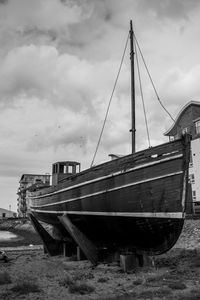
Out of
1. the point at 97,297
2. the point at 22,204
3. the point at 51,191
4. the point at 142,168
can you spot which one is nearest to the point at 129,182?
the point at 142,168

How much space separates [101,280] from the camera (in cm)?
890

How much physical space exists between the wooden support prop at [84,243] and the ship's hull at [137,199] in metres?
0.28

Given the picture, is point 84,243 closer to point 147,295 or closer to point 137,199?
point 137,199

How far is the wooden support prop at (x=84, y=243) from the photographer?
1154 centimetres

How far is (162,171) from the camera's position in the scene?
8.77 m

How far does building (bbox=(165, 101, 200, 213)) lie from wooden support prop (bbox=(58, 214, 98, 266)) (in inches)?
629

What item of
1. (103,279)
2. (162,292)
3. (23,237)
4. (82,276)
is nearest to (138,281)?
(103,279)

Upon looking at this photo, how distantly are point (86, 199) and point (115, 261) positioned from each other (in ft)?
8.44

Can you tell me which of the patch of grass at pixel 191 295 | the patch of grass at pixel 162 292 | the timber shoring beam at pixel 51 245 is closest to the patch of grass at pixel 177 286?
the patch of grass at pixel 162 292

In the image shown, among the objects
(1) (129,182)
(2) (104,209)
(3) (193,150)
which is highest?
(3) (193,150)

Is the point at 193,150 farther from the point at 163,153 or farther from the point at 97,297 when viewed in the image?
the point at 97,297

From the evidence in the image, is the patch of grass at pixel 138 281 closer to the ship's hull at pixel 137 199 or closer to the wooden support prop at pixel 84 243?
the ship's hull at pixel 137 199

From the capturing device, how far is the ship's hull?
864 cm

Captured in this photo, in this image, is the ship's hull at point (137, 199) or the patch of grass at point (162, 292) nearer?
the patch of grass at point (162, 292)
